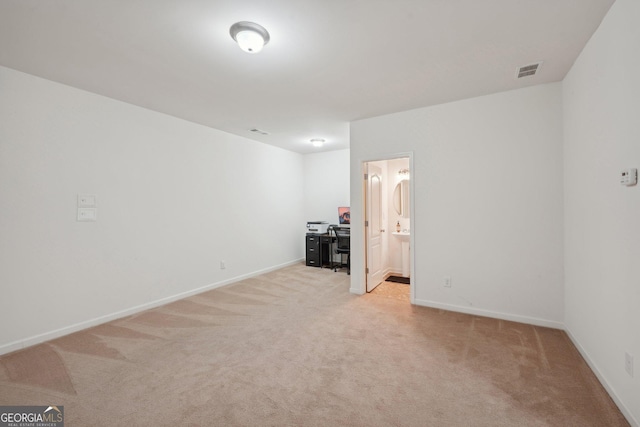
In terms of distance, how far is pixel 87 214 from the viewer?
10.3 ft

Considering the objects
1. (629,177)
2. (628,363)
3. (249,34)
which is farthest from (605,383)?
(249,34)

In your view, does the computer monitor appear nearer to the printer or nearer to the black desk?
the printer

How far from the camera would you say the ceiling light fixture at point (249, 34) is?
2025 mm

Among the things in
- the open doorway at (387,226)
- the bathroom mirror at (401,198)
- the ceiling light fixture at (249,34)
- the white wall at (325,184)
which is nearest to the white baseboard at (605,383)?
the open doorway at (387,226)

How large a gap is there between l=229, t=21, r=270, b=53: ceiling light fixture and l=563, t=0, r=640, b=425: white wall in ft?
7.60

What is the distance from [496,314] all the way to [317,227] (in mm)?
3760

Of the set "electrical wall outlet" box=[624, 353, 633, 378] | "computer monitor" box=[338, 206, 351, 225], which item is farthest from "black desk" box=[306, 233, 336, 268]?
"electrical wall outlet" box=[624, 353, 633, 378]

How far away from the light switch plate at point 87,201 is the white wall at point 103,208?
6 centimetres

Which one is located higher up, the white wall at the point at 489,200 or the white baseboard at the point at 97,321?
the white wall at the point at 489,200

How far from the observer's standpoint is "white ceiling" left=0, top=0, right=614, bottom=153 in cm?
187

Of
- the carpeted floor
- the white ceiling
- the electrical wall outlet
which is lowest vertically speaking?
the carpeted floor

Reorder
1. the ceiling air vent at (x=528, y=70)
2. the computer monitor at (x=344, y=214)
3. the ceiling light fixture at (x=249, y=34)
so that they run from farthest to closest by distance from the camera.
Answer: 1. the computer monitor at (x=344, y=214)
2. the ceiling air vent at (x=528, y=70)
3. the ceiling light fixture at (x=249, y=34)

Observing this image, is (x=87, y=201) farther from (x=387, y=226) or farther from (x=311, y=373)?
(x=387, y=226)

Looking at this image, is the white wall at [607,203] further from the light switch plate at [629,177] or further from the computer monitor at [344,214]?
the computer monitor at [344,214]
